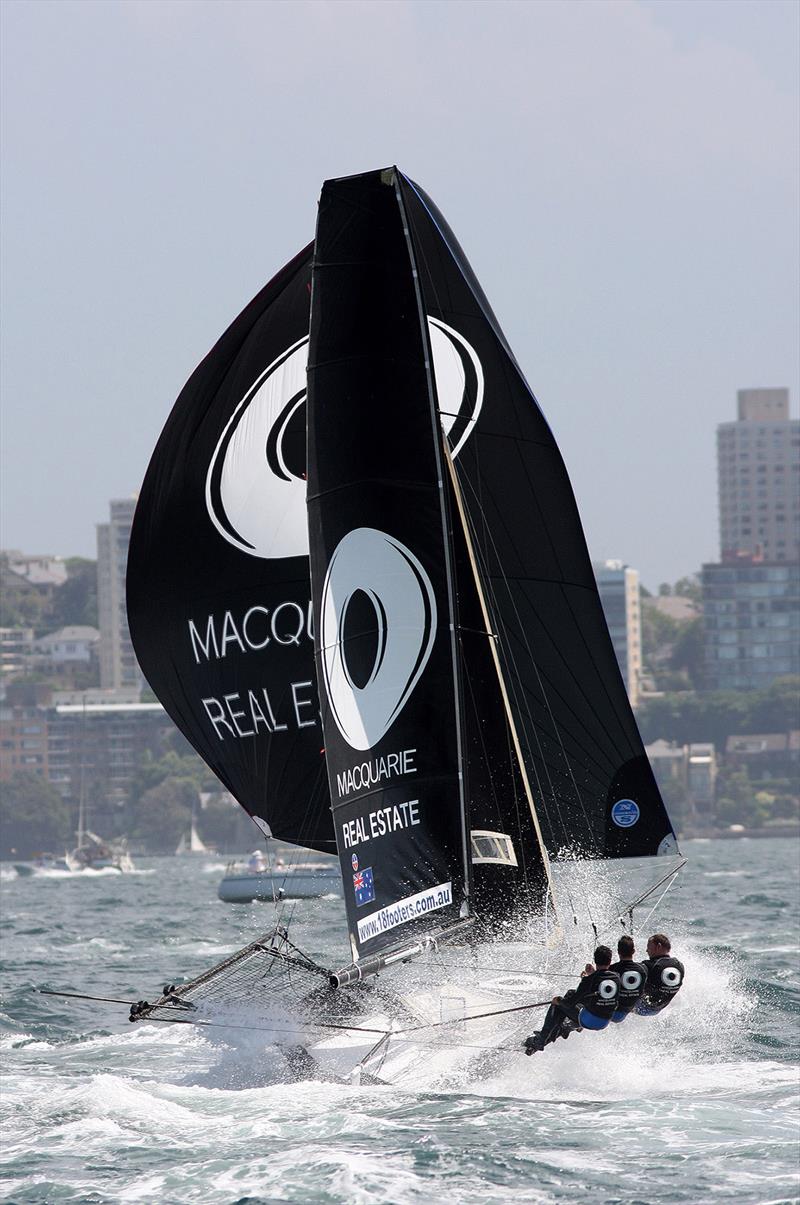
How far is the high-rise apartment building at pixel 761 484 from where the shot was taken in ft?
523

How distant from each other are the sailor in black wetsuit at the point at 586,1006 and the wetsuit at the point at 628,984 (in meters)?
0.04

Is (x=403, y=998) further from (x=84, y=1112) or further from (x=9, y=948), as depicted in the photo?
(x=9, y=948)

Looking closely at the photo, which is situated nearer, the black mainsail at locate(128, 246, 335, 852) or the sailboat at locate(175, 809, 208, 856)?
the black mainsail at locate(128, 246, 335, 852)

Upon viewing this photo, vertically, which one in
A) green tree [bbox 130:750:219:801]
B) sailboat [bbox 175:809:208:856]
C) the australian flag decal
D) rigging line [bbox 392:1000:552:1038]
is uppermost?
the australian flag decal

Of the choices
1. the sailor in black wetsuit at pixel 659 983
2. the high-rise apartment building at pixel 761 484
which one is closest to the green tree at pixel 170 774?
the high-rise apartment building at pixel 761 484

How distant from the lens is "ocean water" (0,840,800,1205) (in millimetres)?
8125

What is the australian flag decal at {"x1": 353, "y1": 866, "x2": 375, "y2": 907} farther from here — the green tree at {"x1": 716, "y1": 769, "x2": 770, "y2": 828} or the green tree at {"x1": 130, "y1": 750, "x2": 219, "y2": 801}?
the green tree at {"x1": 130, "y1": 750, "x2": 219, "y2": 801}

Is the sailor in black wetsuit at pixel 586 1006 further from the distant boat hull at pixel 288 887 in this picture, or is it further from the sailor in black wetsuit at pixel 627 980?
the distant boat hull at pixel 288 887

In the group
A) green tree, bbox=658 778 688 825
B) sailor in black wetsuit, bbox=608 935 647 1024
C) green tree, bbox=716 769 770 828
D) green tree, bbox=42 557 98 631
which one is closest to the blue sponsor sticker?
sailor in black wetsuit, bbox=608 935 647 1024

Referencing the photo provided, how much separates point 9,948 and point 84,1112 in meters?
12.5

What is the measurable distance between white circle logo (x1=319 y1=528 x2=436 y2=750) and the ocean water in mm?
1450

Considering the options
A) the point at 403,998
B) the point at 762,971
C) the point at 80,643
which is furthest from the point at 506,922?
the point at 80,643

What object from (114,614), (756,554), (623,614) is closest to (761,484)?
(756,554)

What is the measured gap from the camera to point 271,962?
1100cm
